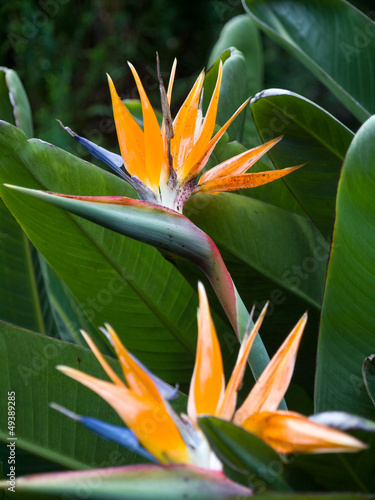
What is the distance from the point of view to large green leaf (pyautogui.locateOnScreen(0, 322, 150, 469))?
21.4 inches

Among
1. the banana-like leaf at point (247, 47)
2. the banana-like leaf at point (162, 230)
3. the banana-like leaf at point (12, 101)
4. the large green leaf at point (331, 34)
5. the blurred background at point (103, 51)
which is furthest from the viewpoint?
the blurred background at point (103, 51)

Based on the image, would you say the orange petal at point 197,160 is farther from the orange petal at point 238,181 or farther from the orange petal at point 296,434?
the orange petal at point 296,434

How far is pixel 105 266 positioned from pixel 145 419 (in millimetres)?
313

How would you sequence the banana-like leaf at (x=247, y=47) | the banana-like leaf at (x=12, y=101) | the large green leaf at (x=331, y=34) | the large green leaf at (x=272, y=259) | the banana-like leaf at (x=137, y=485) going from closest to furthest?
the banana-like leaf at (x=137, y=485), the large green leaf at (x=272, y=259), the banana-like leaf at (x=12, y=101), the large green leaf at (x=331, y=34), the banana-like leaf at (x=247, y=47)

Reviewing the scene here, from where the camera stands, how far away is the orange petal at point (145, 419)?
0.30 meters

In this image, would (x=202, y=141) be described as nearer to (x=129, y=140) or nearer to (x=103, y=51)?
(x=129, y=140)

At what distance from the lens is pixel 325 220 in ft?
2.18

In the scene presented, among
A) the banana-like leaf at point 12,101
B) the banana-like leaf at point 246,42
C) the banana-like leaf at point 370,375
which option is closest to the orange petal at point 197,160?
the banana-like leaf at point 370,375

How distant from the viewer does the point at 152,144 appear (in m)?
0.50

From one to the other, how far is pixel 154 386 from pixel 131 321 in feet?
0.98

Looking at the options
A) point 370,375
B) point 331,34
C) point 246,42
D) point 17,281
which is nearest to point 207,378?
point 370,375

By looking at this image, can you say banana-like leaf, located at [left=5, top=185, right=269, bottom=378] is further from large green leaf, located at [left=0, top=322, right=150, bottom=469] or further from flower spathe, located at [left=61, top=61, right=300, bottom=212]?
large green leaf, located at [left=0, top=322, right=150, bottom=469]

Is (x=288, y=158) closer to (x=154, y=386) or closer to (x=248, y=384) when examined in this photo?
(x=248, y=384)

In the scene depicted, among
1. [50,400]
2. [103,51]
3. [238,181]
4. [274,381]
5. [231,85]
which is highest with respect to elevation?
[103,51]
